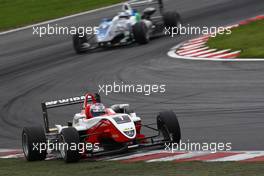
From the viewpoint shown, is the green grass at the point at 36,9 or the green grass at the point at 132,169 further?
the green grass at the point at 36,9

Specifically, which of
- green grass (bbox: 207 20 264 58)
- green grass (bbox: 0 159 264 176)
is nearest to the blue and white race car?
green grass (bbox: 207 20 264 58)

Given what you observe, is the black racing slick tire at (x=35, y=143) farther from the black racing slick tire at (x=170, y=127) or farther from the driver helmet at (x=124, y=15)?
the driver helmet at (x=124, y=15)

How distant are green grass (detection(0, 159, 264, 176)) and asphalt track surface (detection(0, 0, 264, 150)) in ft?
5.40

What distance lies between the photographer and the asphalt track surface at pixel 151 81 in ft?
47.8

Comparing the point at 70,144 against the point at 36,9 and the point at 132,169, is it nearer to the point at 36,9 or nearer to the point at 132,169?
the point at 132,169

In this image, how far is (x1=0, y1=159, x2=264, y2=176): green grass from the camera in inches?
389

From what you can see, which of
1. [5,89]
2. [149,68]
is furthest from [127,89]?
[5,89]

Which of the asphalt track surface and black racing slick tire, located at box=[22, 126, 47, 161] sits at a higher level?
black racing slick tire, located at box=[22, 126, 47, 161]

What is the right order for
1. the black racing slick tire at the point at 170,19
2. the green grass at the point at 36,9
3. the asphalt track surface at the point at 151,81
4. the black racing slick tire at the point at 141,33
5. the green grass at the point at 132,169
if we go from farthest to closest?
the green grass at the point at 36,9 < the black racing slick tire at the point at 170,19 < the black racing slick tire at the point at 141,33 < the asphalt track surface at the point at 151,81 < the green grass at the point at 132,169

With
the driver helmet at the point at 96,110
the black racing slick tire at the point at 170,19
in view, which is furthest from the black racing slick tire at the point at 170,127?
the black racing slick tire at the point at 170,19

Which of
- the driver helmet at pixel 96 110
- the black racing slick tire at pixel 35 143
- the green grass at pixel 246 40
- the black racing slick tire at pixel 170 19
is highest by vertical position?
the driver helmet at pixel 96 110

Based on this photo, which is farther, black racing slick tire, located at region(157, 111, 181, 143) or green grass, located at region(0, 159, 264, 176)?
black racing slick tire, located at region(157, 111, 181, 143)

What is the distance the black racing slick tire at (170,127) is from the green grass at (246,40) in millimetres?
8456

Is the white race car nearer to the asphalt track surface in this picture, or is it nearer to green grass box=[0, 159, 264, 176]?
green grass box=[0, 159, 264, 176]
